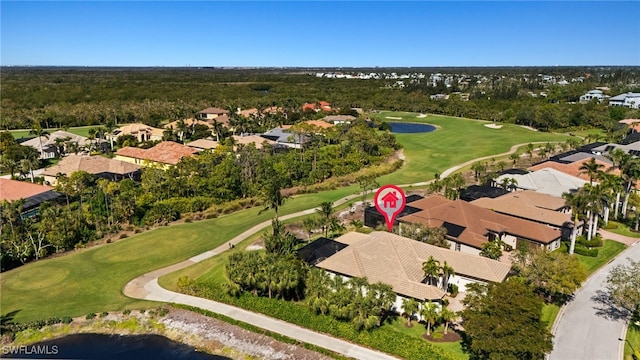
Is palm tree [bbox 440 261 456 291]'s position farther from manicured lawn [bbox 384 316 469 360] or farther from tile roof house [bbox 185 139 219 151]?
tile roof house [bbox 185 139 219 151]

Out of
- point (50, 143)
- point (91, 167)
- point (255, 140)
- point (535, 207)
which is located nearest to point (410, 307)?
point (535, 207)

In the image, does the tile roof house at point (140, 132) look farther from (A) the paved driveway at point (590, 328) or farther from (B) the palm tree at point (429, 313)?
(A) the paved driveway at point (590, 328)

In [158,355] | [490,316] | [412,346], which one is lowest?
[158,355]

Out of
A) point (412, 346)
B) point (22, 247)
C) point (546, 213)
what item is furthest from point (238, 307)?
point (546, 213)

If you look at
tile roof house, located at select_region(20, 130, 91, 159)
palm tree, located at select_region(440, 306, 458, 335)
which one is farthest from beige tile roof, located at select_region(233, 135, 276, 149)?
palm tree, located at select_region(440, 306, 458, 335)

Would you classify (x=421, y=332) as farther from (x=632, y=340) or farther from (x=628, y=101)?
(x=628, y=101)

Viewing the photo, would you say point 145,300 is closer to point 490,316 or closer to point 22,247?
point 22,247

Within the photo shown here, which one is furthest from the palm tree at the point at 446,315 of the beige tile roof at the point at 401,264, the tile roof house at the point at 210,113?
the tile roof house at the point at 210,113
